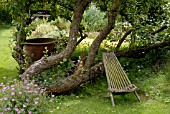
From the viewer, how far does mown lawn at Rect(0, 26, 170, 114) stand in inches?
175

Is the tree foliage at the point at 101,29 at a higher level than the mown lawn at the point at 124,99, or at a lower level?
higher

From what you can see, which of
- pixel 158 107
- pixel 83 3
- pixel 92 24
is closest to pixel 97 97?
pixel 158 107

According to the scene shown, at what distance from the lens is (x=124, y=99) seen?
491cm

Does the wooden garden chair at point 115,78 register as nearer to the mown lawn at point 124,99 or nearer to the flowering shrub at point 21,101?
the mown lawn at point 124,99

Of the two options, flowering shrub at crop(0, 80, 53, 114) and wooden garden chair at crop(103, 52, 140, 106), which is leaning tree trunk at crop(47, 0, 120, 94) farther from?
flowering shrub at crop(0, 80, 53, 114)

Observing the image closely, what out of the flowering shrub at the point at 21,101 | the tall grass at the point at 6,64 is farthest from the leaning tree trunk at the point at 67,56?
the tall grass at the point at 6,64

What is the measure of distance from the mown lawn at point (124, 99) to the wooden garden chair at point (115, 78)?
0.22 meters

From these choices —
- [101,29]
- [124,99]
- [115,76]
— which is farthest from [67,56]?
[101,29]

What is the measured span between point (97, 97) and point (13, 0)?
2573 mm

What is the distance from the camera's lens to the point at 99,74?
18.9 feet

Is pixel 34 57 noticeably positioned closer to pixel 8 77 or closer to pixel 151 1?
pixel 8 77

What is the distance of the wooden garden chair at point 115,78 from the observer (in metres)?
4.51

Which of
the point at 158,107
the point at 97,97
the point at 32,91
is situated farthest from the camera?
the point at 97,97

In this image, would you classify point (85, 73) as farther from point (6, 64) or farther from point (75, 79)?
point (6, 64)
